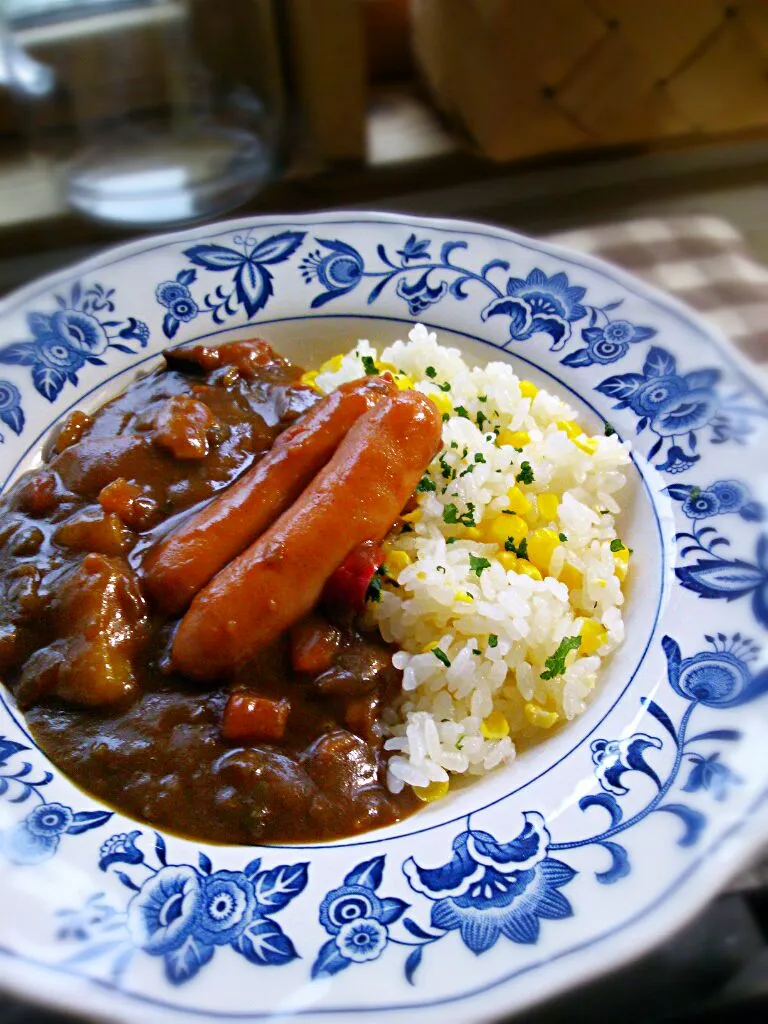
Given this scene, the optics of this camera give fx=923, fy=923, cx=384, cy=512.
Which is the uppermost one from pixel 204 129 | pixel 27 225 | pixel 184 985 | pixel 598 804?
pixel 204 129

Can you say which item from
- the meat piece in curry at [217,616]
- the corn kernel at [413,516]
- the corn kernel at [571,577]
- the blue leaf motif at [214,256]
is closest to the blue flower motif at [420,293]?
the blue leaf motif at [214,256]

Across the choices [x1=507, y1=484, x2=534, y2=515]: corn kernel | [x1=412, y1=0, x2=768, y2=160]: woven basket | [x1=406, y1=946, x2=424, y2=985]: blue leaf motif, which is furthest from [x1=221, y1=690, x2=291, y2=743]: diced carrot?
[x1=412, y1=0, x2=768, y2=160]: woven basket

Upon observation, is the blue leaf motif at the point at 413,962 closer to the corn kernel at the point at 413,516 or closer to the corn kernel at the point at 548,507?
the corn kernel at the point at 413,516

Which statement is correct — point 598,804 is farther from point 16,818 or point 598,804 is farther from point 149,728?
point 16,818

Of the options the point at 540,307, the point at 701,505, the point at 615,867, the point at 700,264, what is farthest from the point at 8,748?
the point at 700,264

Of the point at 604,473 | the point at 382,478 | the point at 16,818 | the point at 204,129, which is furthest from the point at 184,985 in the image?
the point at 204,129
